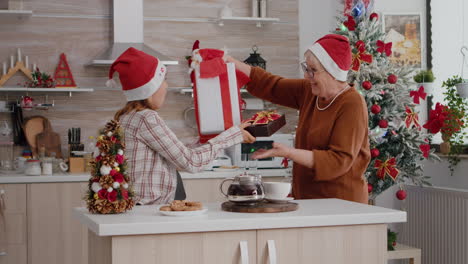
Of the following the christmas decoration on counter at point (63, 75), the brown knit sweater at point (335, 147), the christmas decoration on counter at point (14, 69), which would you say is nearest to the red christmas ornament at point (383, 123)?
the brown knit sweater at point (335, 147)

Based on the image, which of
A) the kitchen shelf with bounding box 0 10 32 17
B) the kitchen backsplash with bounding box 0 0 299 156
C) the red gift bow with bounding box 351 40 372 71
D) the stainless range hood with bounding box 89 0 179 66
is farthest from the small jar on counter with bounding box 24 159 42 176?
the red gift bow with bounding box 351 40 372 71

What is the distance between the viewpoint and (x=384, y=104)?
418cm

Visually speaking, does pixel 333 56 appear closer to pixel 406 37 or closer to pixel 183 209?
pixel 183 209

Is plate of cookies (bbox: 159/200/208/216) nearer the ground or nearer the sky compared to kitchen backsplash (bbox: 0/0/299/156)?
nearer the ground

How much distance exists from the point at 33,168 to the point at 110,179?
105 inches

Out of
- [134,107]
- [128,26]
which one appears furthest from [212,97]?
[128,26]

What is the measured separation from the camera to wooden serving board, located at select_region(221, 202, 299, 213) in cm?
229

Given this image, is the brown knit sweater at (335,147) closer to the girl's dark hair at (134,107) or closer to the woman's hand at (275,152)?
the woman's hand at (275,152)

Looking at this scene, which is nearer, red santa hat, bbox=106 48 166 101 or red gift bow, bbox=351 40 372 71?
red santa hat, bbox=106 48 166 101

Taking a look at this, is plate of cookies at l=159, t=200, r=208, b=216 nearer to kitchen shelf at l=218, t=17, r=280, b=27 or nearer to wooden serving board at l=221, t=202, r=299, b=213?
wooden serving board at l=221, t=202, r=299, b=213

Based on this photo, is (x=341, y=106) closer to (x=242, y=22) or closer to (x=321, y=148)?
(x=321, y=148)

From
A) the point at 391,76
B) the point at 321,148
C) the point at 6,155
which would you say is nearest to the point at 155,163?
the point at 321,148

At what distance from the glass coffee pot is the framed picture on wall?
310 centimetres

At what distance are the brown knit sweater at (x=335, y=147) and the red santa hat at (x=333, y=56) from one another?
0.32 ft
